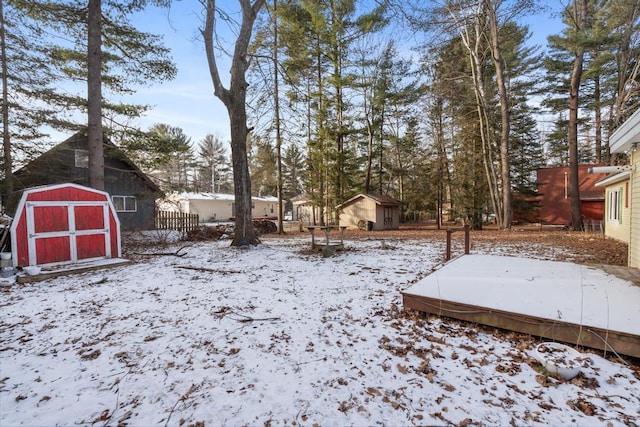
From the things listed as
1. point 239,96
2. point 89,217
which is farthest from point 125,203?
point 239,96

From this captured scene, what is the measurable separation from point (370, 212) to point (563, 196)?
15.5 meters

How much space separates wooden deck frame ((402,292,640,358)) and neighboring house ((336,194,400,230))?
47.5 ft

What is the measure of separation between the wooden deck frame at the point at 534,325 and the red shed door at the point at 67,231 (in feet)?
24.4

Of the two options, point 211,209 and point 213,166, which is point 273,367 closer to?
point 211,209

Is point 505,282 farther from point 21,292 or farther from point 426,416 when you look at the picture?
point 21,292

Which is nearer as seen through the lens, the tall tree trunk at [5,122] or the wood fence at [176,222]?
the tall tree trunk at [5,122]

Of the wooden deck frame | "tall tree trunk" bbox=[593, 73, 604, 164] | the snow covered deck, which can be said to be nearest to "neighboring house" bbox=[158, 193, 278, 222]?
the snow covered deck

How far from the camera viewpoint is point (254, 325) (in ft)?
11.3

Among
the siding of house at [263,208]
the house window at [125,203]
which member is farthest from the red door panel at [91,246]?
the siding of house at [263,208]

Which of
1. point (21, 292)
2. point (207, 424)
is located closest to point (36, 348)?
point (207, 424)

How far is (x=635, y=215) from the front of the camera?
4.95m

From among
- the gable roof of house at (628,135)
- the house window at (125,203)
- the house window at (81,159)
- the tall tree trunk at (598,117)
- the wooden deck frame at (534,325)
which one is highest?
the tall tree trunk at (598,117)

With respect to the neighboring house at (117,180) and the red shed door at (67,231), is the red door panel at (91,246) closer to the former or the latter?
the red shed door at (67,231)

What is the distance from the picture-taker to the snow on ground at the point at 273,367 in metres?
2.02
